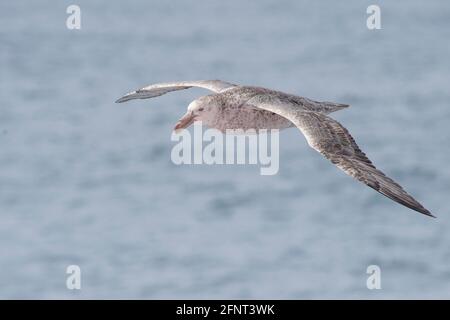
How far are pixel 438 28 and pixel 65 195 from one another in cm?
2628

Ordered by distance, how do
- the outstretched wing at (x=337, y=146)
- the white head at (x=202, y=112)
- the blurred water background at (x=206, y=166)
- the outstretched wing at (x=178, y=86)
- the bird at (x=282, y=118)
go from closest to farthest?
the outstretched wing at (x=337, y=146)
the bird at (x=282, y=118)
the white head at (x=202, y=112)
the outstretched wing at (x=178, y=86)
the blurred water background at (x=206, y=166)

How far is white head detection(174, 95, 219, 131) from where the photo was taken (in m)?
18.2

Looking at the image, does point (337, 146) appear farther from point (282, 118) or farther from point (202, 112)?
point (202, 112)

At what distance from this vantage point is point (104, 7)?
7412 cm

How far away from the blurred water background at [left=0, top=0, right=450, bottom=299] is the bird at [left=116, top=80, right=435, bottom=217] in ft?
84.9

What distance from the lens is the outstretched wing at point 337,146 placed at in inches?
656

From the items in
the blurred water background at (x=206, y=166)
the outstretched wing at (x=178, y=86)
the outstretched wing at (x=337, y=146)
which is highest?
the blurred water background at (x=206, y=166)

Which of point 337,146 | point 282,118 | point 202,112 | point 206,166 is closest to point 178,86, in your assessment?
point 202,112

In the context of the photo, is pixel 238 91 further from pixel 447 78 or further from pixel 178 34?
pixel 178 34

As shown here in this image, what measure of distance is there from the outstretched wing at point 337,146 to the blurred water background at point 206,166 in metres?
26.8

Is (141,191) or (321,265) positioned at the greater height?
(141,191)

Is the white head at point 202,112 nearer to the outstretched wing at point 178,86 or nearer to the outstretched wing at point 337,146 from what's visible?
the outstretched wing at point 178,86

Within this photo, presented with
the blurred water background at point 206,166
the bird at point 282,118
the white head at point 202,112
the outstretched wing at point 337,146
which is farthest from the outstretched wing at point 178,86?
the blurred water background at point 206,166
